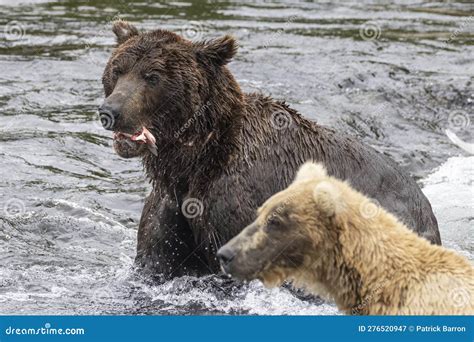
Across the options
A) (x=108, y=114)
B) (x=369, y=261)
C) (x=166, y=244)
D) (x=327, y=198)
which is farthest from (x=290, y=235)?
(x=166, y=244)

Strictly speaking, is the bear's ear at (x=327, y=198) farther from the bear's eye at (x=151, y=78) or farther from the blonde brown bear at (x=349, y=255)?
the bear's eye at (x=151, y=78)

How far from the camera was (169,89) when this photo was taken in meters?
9.05

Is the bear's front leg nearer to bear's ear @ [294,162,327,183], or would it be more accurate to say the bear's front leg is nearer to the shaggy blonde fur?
bear's ear @ [294,162,327,183]

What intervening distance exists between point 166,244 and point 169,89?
1372 millimetres

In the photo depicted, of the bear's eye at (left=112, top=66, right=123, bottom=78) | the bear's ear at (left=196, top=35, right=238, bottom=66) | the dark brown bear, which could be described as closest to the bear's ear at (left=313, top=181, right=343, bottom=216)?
the dark brown bear

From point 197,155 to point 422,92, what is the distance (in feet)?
28.3

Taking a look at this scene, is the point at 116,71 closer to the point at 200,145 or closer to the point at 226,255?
the point at 200,145

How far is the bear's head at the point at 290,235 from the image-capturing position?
7129 mm

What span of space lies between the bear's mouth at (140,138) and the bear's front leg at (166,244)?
0.54 metres

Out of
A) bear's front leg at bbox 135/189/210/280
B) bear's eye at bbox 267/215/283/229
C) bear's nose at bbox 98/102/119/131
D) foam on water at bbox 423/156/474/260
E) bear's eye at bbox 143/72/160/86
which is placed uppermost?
bear's eye at bbox 143/72/160/86

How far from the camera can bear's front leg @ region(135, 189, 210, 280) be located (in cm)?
937

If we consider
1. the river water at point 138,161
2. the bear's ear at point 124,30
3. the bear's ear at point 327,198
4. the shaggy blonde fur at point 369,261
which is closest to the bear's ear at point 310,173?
the shaggy blonde fur at point 369,261

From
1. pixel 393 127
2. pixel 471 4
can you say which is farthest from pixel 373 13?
pixel 393 127

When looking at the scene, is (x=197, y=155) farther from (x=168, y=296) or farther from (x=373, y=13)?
(x=373, y=13)
